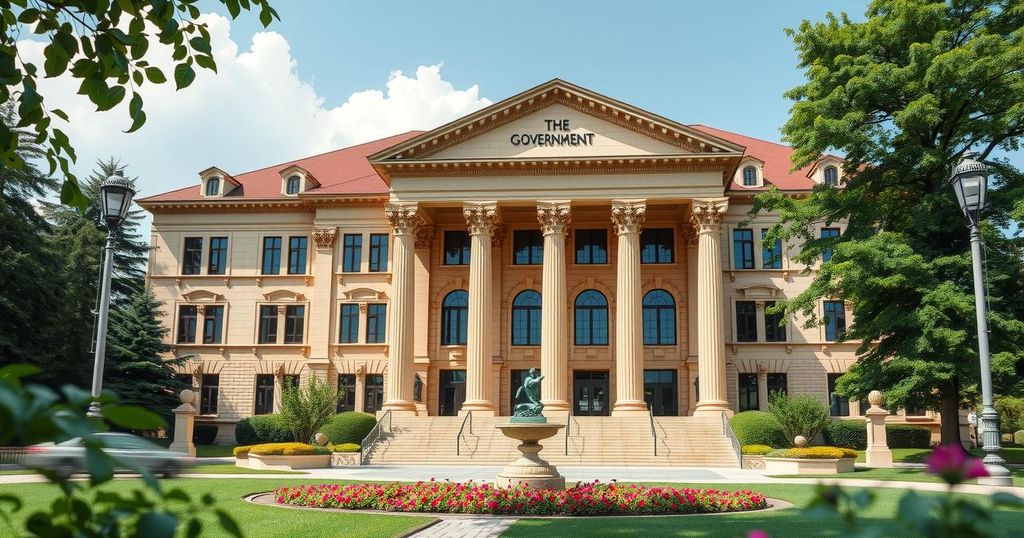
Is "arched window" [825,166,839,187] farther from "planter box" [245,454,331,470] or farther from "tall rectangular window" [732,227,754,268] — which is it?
"planter box" [245,454,331,470]

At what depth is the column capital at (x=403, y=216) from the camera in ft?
131

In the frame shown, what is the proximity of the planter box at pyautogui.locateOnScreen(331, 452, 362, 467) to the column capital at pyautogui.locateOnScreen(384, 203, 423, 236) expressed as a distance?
1177cm

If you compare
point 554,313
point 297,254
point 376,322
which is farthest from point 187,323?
point 554,313

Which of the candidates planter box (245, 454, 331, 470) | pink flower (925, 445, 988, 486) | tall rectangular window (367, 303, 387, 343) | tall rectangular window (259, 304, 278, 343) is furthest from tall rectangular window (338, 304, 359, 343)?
pink flower (925, 445, 988, 486)

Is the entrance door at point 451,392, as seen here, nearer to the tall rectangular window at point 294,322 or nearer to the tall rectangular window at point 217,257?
the tall rectangular window at point 294,322

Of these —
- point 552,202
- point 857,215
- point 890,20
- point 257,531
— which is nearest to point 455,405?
point 552,202

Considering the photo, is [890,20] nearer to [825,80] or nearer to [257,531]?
[825,80]

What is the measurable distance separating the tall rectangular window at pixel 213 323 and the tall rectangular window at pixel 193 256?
247 cm

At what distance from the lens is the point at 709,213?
127 feet

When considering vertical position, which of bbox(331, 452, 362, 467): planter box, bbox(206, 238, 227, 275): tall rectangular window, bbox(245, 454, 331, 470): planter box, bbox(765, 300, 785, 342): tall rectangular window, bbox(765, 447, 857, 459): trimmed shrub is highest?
bbox(206, 238, 227, 275): tall rectangular window

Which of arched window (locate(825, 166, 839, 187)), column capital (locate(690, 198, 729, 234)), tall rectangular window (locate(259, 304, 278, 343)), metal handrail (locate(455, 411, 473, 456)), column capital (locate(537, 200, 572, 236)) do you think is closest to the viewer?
metal handrail (locate(455, 411, 473, 456))

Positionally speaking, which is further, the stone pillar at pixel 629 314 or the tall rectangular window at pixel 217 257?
the tall rectangular window at pixel 217 257

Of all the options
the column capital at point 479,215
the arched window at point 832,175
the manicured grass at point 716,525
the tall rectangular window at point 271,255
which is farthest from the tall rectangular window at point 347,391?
the manicured grass at point 716,525

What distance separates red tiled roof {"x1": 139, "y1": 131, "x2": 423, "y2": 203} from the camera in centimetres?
4609
